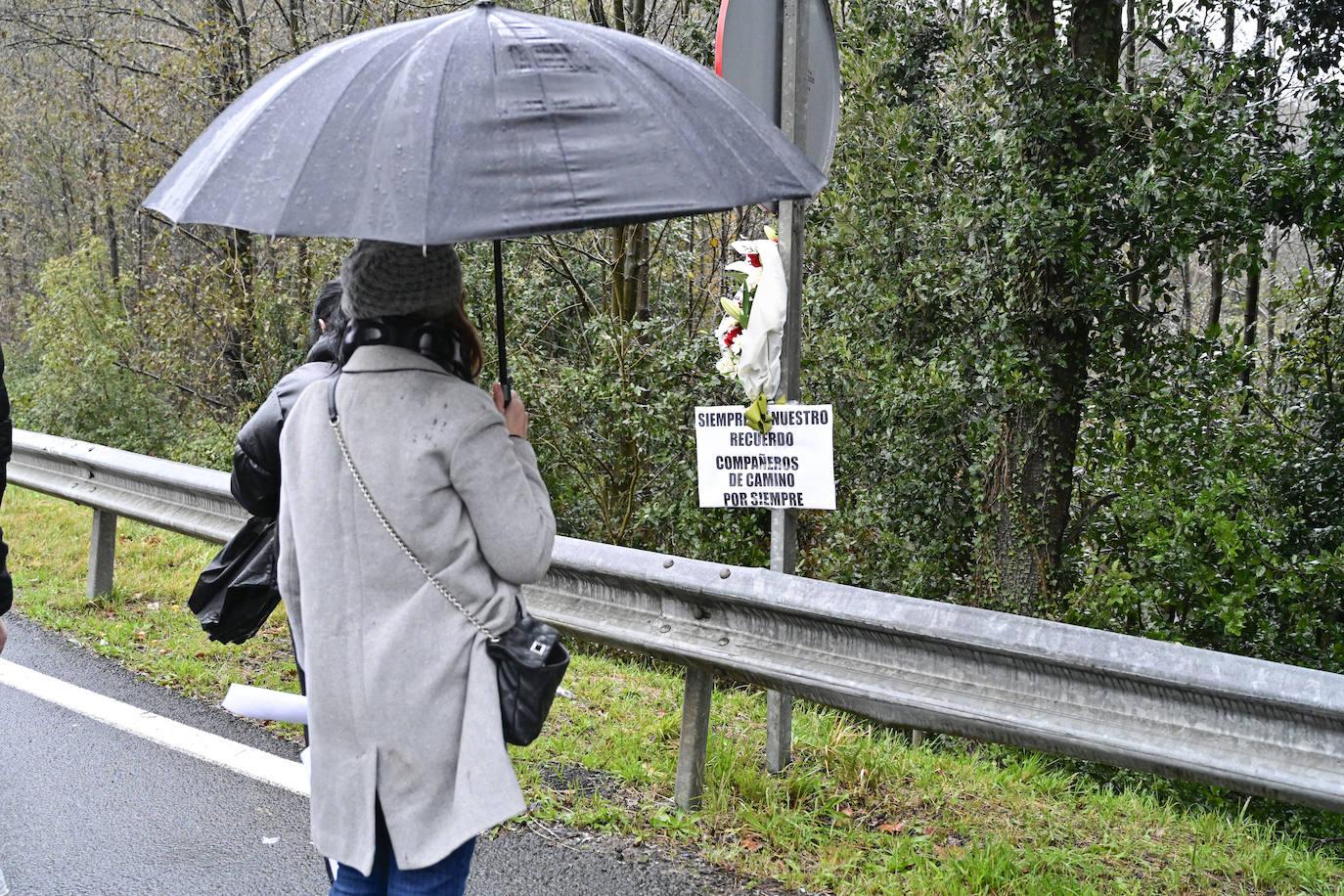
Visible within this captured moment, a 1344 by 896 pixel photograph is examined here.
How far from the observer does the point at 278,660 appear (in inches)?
221

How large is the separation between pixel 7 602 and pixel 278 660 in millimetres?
2414

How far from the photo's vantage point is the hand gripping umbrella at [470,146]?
2082 mm

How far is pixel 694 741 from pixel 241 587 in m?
1.54

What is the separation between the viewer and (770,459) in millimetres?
4176

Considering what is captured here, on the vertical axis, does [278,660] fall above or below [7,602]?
below

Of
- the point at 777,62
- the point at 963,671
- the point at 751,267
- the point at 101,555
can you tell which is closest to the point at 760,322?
the point at 751,267

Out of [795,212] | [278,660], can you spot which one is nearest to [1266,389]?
[795,212]

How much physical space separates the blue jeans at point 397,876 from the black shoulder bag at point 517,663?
283mm

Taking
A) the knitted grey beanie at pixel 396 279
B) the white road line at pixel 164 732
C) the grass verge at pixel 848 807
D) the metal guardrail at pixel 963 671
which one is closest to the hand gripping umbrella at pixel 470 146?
the knitted grey beanie at pixel 396 279

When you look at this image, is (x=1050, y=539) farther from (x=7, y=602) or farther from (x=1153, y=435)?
(x=7, y=602)

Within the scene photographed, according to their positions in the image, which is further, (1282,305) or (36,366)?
(36,366)

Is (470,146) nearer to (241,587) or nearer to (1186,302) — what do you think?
(241,587)

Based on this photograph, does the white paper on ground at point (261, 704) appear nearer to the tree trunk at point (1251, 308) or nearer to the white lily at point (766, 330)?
the white lily at point (766, 330)

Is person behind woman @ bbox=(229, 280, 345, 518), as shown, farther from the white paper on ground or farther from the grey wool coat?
the grey wool coat
